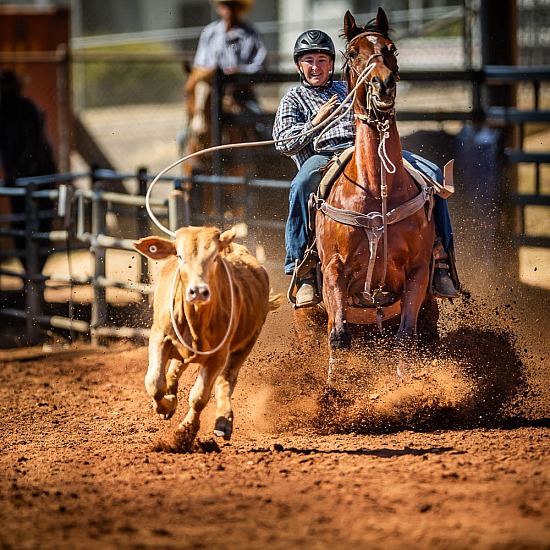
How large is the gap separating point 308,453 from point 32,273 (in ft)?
19.1

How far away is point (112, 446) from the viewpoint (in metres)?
6.45

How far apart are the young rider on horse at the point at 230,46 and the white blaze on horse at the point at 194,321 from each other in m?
7.12

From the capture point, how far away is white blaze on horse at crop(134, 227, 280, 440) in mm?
5766

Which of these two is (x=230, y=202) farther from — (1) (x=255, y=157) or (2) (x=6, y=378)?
(2) (x=6, y=378)

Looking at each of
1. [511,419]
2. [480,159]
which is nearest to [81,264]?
[480,159]

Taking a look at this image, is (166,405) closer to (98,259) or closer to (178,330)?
(178,330)

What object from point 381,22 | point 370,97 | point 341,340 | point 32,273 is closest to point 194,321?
point 341,340

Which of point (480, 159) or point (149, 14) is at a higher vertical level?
point (149, 14)

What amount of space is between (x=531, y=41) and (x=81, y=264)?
6.89 m

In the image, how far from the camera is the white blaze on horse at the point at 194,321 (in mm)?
5766

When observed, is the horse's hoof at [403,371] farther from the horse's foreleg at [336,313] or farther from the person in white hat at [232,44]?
the person in white hat at [232,44]

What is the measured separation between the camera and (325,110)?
6984 mm

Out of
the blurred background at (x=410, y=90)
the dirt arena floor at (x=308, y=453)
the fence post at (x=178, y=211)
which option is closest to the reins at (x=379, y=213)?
the dirt arena floor at (x=308, y=453)

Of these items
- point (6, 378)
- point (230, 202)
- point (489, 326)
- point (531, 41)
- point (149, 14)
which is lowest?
point (6, 378)
